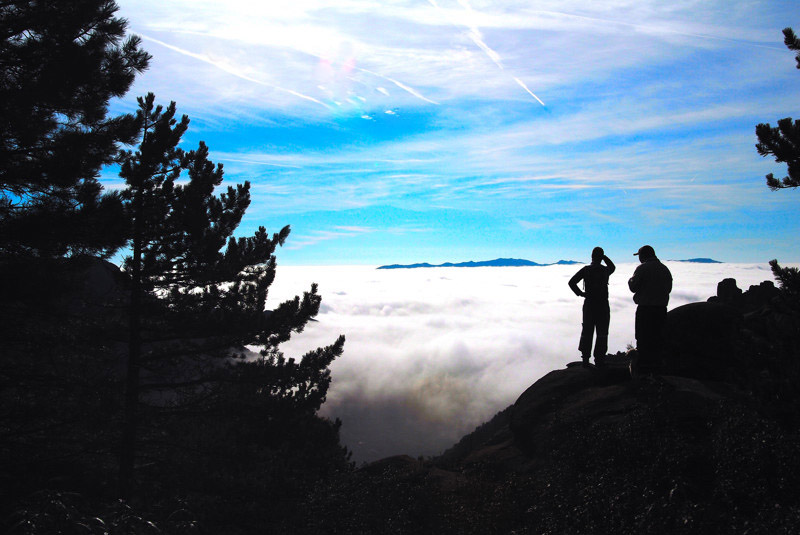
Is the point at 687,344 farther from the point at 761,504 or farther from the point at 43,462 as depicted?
the point at 43,462

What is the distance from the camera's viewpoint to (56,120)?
27.8 feet

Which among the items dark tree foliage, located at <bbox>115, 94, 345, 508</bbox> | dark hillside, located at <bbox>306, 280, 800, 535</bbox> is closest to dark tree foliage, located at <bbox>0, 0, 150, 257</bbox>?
dark tree foliage, located at <bbox>115, 94, 345, 508</bbox>

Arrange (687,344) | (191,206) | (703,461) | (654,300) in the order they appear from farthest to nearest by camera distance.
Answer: (191,206) < (687,344) < (654,300) < (703,461)

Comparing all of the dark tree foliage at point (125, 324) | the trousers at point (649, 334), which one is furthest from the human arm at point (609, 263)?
the dark tree foliage at point (125, 324)

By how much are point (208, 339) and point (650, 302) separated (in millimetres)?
12096

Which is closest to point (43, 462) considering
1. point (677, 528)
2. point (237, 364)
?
point (237, 364)

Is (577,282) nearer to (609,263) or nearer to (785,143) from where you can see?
(609,263)

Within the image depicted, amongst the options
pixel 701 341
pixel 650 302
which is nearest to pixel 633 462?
pixel 650 302

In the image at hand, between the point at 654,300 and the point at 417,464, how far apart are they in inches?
261

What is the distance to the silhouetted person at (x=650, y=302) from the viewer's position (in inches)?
391

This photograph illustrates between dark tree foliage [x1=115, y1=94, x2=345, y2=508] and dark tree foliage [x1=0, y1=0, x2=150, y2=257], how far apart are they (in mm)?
3674

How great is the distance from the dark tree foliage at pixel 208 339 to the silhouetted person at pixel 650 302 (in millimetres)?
8593

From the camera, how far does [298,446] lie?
14.9 metres

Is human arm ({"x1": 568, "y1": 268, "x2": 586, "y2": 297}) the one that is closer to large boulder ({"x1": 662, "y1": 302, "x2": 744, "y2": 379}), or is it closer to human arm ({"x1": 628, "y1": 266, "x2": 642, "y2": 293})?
human arm ({"x1": 628, "y1": 266, "x2": 642, "y2": 293})
